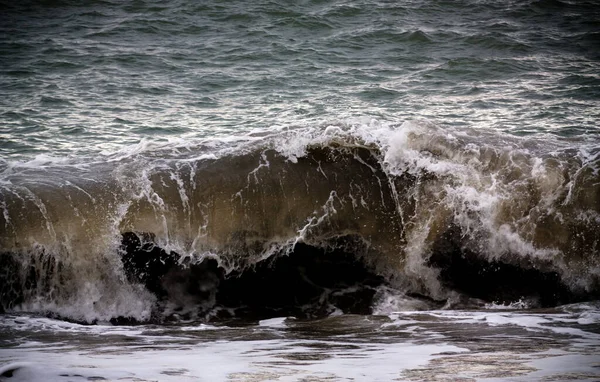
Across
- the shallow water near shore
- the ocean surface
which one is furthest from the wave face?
the shallow water near shore

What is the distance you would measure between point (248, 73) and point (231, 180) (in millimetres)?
6595

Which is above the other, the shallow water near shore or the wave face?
the wave face

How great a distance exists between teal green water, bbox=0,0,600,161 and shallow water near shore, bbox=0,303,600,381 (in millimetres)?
3278

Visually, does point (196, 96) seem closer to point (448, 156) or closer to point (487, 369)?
point (448, 156)

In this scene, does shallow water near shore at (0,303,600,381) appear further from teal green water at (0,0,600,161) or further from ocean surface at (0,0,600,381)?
teal green water at (0,0,600,161)

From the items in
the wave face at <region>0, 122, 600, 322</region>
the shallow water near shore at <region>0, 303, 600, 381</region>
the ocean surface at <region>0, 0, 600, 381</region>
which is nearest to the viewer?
the shallow water near shore at <region>0, 303, 600, 381</region>

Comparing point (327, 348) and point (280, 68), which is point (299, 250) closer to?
point (327, 348)

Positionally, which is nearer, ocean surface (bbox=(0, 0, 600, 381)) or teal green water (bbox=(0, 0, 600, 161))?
ocean surface (bbox=(0, 0, 600, 381))

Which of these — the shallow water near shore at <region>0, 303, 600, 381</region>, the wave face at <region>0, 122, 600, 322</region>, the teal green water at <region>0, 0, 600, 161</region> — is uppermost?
the teal green water at <region>0, 0, 600, 161</region>

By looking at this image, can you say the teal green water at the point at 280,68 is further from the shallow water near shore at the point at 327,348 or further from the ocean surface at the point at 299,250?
the shallow water near shore at the point at 327,348

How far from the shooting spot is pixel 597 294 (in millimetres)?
6508

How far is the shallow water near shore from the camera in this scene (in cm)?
387

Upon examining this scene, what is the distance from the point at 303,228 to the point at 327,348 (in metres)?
2.34

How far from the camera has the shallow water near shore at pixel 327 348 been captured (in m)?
3.87
